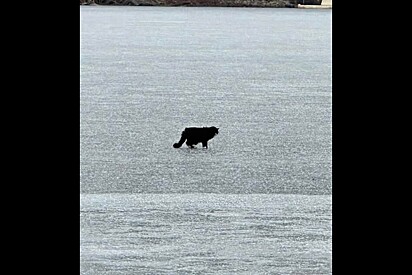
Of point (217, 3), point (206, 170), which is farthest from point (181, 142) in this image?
point (217, 3)

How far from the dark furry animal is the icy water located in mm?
65

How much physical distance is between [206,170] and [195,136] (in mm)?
1015

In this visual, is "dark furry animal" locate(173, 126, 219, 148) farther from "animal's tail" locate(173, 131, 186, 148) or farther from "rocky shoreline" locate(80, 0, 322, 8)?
"rocky shoreline" locate(80, 0, 322, 8)

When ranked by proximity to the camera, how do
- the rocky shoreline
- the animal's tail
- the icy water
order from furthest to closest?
the rocky shoreline
the animal's tail
the icy water

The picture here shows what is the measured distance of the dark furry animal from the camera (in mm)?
6723

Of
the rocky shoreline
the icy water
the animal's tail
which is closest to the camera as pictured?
the icy water

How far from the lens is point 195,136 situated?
22.1 feet

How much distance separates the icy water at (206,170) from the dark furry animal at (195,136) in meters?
0.06

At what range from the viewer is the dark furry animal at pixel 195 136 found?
22.1 feet

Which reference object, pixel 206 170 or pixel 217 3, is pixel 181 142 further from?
pixel 217 3

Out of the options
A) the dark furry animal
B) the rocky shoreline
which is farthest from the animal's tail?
the rocky shoreline

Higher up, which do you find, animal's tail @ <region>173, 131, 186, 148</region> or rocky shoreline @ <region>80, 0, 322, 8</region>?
rocky shoreline @ <region>80, 0, 322, 8</region>
